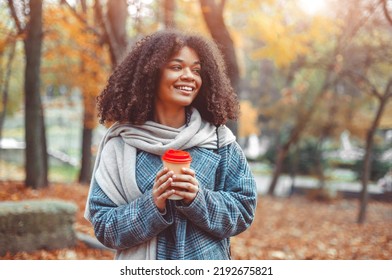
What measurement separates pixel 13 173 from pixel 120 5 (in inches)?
264

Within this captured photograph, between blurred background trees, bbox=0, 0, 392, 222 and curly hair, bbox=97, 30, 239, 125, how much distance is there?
0.33 metres

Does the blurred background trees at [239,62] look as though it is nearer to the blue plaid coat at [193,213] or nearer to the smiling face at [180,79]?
the smiling face at [180,79]

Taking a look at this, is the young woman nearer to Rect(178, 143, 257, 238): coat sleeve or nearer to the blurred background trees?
Rect(178, 143, 257, 238): coat sleeve

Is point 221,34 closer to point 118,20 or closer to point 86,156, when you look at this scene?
point 118,20

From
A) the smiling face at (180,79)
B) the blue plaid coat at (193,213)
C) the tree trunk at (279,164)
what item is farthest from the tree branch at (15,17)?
the tree trunk at (279,164)

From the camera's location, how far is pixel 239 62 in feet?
27.7

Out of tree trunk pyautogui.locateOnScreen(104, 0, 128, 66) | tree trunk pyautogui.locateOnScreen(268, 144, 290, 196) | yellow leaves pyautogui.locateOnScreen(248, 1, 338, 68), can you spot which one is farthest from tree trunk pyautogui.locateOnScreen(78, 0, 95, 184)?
tree trunk pyautogui.locateOnScreen(268, 144, 290, 196)

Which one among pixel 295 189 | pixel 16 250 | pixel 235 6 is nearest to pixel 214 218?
pixel 16 250

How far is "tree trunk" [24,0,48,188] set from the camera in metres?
5.14

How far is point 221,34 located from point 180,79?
7.50 feet

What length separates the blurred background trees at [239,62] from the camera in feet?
16.6

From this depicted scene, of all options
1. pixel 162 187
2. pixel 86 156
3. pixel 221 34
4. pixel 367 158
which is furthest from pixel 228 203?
pixel 86 156
